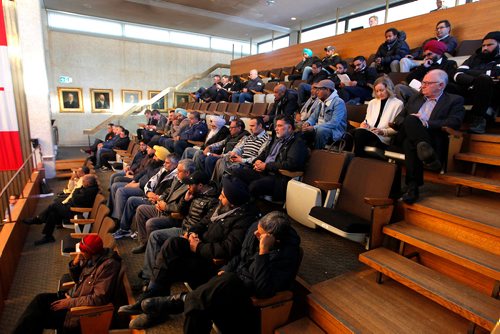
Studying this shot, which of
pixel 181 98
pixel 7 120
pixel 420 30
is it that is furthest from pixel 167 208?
pixel 181 98

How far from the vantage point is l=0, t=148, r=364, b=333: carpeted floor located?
183 centimetres

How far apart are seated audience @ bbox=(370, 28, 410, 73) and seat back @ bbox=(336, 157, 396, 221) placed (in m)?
2.69

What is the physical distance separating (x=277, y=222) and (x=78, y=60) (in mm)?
10138

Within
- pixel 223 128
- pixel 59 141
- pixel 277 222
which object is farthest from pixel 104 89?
pixel 277 222

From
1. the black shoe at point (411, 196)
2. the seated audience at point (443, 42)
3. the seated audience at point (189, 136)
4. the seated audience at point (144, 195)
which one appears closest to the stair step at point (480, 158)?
the black shoe at point (411, 196)

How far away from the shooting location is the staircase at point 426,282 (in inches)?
54.1

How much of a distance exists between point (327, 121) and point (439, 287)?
1898 mm

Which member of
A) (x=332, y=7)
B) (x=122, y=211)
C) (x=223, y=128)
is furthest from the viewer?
(x=332, y=7)

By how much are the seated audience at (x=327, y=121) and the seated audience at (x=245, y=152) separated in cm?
49

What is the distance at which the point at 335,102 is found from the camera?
9.96 ft

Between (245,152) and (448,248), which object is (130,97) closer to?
(245,152)

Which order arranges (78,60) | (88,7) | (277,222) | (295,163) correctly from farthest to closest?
1. (78,60)
2. (88,7)
3. (295,163)
4. (277,222)

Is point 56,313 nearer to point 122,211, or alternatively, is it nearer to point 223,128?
point 122,211

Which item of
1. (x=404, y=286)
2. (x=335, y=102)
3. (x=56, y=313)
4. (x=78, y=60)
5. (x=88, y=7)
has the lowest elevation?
(x=56, y=313)
